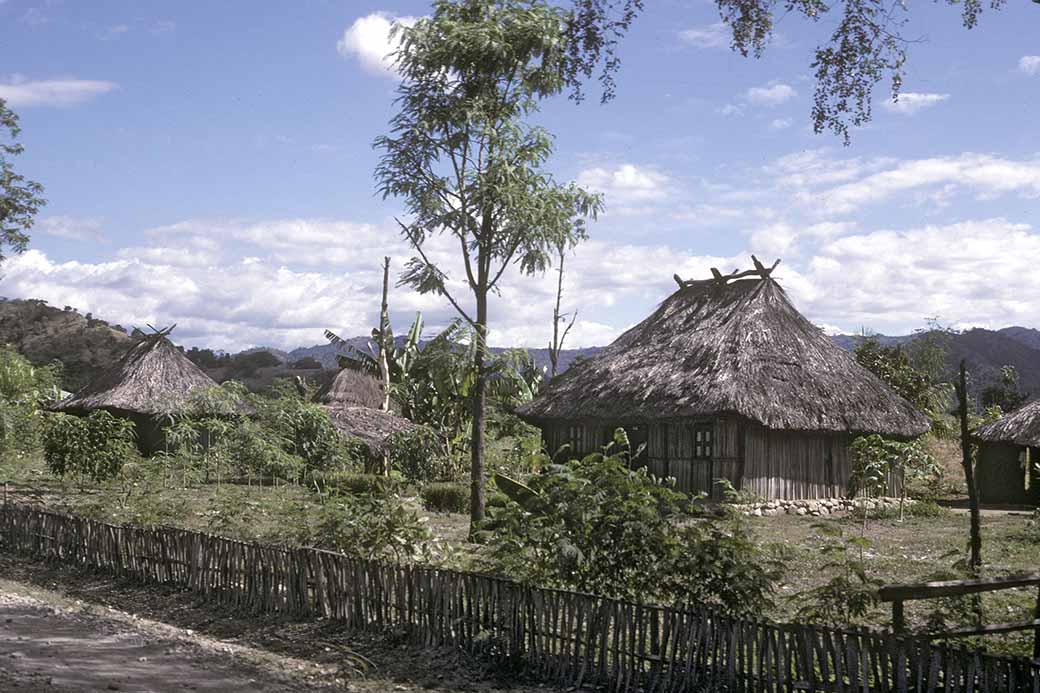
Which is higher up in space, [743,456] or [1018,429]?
[1018,429]

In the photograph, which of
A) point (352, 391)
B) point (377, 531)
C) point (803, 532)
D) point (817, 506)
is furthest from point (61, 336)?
point (377, 531)

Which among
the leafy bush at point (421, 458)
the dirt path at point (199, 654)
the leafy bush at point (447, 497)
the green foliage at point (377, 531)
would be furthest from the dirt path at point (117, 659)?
the leafy bush at point (421, 458)

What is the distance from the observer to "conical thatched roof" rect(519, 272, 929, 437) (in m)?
20.7

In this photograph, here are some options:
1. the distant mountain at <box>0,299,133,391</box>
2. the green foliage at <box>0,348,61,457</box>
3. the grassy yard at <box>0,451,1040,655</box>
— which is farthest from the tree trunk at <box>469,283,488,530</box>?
the distant mountain at <box>0,299,133,391</box>

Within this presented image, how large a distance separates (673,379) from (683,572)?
1433cm

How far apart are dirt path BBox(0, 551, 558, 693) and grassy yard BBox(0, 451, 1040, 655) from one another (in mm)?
1407

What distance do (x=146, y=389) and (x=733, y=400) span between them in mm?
16851

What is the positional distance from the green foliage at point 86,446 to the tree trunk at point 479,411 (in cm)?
742

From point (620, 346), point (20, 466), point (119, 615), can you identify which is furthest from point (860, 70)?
point (20, 466)

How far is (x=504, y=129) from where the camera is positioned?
1608 cm

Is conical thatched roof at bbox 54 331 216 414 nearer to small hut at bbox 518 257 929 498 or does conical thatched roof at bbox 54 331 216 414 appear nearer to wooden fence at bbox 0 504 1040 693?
small hut at bbox 518 257 929 498

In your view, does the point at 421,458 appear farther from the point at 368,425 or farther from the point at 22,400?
the point at 22,400

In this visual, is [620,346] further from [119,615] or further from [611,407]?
[119,615]

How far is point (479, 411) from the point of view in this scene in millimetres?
16172
